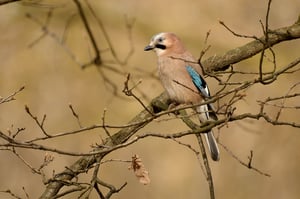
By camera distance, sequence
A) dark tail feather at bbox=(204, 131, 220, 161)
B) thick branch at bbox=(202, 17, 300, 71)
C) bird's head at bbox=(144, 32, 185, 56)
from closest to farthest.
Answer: thick branch at bbox=(202, 17, 300, 71)
dark tail feather at bbox=(204, 131, 220, 161)
bird's head at bbox=(144, 32, 185, 56)

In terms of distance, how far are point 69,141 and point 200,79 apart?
4146mm

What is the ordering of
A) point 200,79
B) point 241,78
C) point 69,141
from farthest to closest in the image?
point 69,141 → point 241,78 → point 200,79

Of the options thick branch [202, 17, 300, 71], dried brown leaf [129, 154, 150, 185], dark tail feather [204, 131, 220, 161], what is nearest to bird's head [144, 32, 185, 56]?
thick branch [202, 17, 300, 71]

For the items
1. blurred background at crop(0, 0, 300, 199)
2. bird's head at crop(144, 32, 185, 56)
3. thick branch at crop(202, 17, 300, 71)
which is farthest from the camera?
blurred background at crop(0, 0, 300, 199)

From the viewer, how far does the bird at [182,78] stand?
18.9 ft

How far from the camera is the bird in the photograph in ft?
18.9

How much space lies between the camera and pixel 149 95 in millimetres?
9484

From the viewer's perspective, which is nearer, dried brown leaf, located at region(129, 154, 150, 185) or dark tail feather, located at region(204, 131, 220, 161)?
dried brown leaf, located at region(129, 154, 150, 185)

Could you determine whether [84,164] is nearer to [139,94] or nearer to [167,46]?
[167,46]

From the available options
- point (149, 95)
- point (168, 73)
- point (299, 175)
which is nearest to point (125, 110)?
point (149, 95)

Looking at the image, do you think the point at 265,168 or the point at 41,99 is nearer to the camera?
the point at 265,168

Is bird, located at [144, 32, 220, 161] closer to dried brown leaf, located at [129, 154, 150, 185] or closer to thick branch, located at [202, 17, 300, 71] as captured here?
thick branch, located at [202, 17, 300, 71]

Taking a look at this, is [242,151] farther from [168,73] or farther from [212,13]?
[168,73]

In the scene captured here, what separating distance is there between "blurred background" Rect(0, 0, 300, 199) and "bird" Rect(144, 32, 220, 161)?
9.84ft
